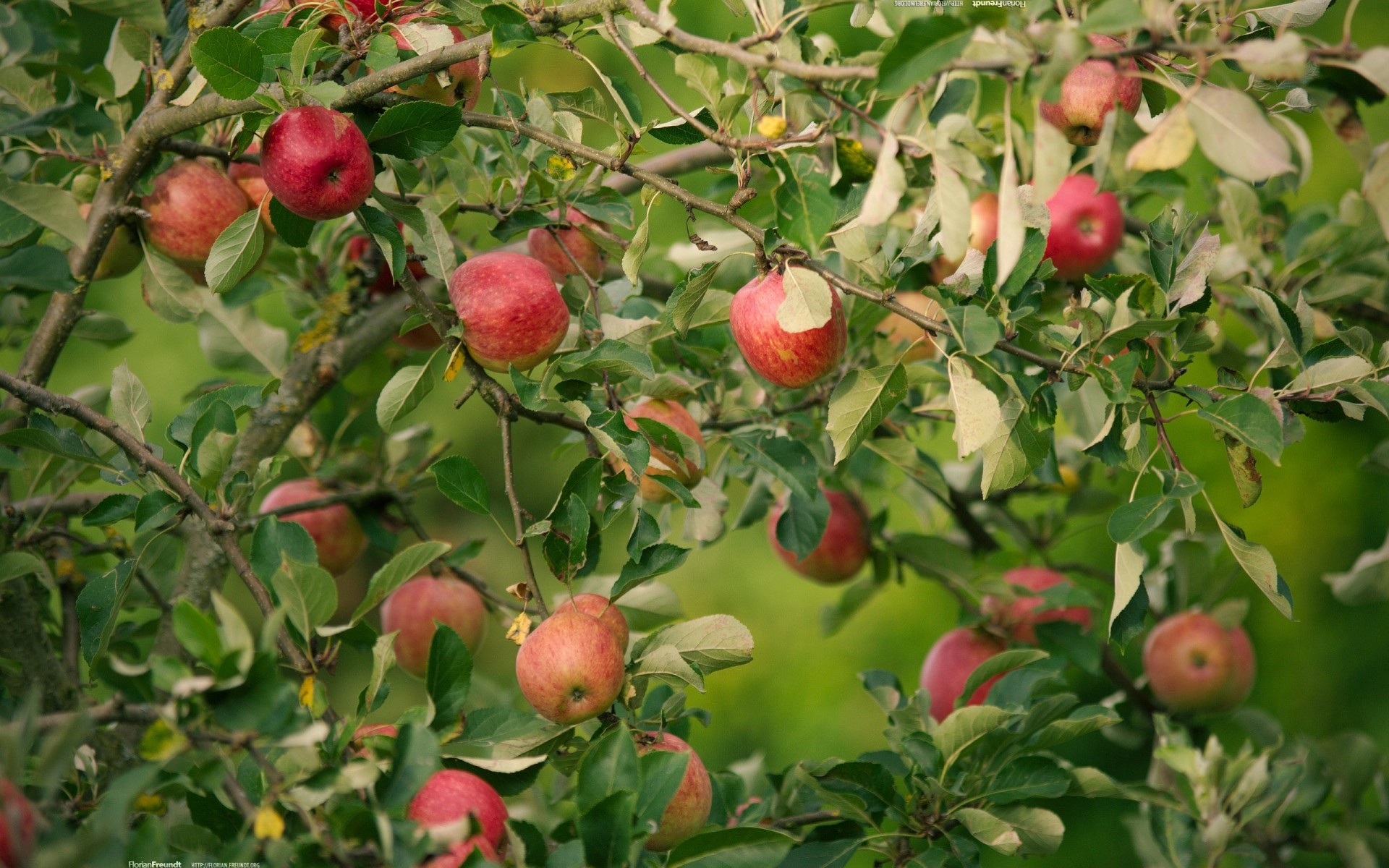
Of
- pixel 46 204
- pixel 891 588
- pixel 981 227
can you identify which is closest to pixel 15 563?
pixel 46 204

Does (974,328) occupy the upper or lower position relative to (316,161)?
lower

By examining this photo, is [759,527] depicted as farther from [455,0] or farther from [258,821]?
[258,821]

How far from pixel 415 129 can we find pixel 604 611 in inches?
17.3

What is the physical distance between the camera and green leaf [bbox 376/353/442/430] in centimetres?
96

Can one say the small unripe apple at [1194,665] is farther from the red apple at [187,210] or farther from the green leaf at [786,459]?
the red apple at [187,210]

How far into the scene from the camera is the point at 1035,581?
1566mm

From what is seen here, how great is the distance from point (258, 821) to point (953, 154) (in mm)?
594

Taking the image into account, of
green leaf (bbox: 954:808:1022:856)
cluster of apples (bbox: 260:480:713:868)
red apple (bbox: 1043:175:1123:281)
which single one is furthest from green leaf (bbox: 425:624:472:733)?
red apple (bbox: 1043:175:1123:281)

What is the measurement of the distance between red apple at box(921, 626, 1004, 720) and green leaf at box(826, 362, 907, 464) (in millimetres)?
711

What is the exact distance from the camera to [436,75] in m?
0.94

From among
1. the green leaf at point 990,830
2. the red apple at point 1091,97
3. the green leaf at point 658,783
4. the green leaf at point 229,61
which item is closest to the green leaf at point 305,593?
the green leaf at point 658,783

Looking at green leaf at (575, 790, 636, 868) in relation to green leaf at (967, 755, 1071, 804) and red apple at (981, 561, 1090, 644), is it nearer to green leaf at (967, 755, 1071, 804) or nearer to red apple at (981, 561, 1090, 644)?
green leaf at (967, 755, 1071, 804)

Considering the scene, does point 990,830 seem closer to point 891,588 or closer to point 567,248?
point 567,248

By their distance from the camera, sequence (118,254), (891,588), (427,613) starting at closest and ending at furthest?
(118,254) < (427,613) < (891,588)
